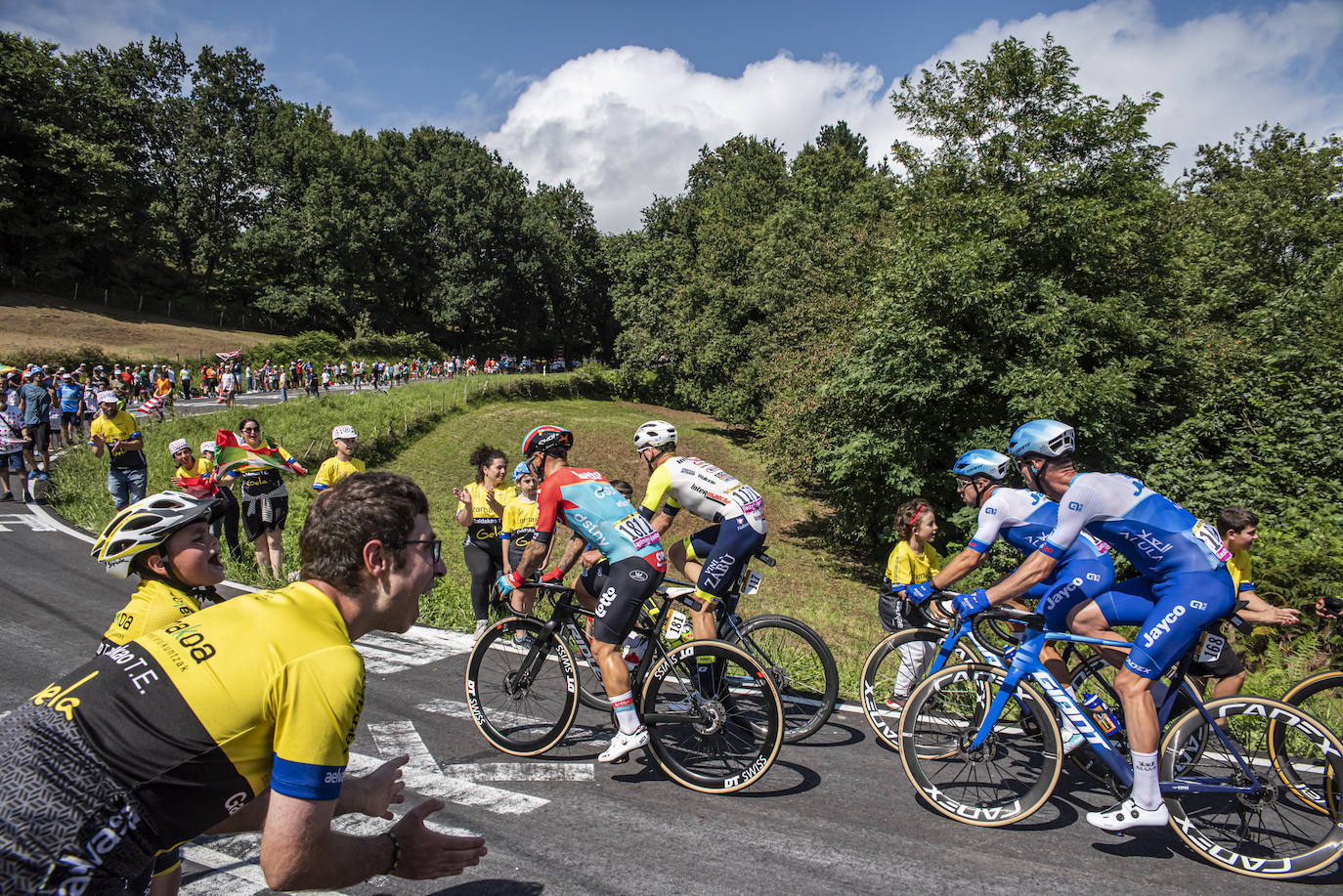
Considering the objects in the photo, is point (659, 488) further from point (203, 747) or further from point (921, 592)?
point (203, 747)

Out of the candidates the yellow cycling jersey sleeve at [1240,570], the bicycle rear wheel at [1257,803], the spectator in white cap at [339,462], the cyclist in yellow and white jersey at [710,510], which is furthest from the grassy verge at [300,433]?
the yellow cycling jersey sleeve at [1240,570]

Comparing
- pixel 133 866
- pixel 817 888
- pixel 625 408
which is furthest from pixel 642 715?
pixel 625 408

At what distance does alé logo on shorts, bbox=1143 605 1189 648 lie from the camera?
4523mm

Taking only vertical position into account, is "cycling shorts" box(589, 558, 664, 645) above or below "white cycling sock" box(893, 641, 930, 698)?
above

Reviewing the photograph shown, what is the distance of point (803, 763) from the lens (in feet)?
17.9

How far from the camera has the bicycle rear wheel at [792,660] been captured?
6.08m

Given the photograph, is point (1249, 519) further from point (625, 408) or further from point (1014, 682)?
point (625, 408)

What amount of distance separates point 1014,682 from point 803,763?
1.64 meters

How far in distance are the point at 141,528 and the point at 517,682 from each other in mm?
2943

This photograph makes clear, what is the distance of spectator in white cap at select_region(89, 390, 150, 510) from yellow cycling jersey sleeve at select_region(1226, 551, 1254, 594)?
15.4 m

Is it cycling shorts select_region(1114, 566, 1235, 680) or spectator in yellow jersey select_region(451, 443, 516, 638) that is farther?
spectator in yellow jersey select_region(451, 443, 516, 638)

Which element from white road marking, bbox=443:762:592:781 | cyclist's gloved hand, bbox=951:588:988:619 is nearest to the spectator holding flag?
white road marking, bbox=443:762:592:781

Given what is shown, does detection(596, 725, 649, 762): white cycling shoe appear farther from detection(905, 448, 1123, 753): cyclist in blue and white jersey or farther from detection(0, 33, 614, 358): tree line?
detection(0, 33, 614, 358): tree line

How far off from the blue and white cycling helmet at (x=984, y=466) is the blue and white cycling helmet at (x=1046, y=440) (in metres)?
0.73
